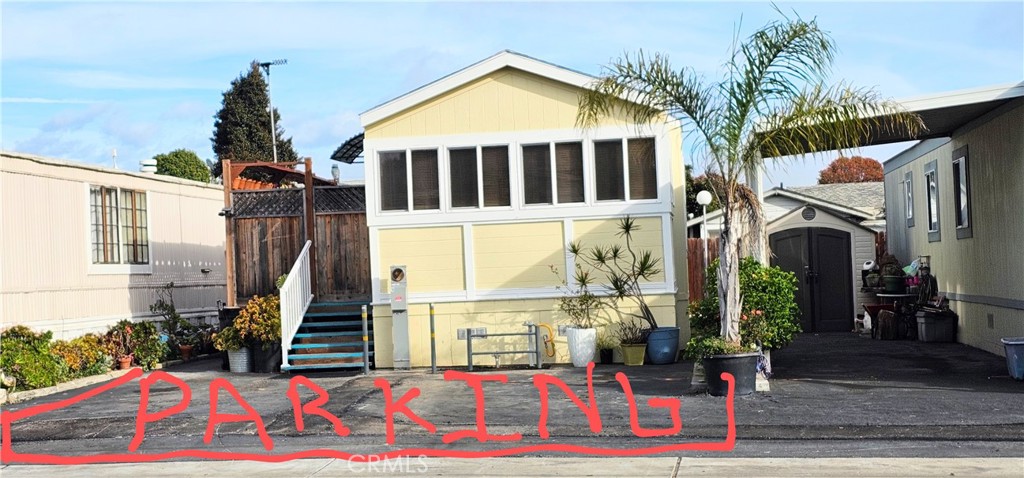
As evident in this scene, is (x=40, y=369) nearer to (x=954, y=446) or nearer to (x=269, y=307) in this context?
(x=269, y=307)

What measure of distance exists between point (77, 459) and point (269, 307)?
25.7ft

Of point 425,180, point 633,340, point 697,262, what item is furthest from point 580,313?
point 697,262

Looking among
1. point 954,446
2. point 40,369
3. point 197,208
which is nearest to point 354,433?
point 954,446

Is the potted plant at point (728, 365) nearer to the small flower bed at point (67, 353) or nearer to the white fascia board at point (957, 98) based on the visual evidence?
the white fascia board at point (957, 98)

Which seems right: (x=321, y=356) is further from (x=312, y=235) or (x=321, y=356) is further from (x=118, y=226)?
(x=118, y=226)

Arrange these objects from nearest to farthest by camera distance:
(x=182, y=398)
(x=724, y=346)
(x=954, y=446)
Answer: (x=954, y=446), (x=724, y=346), (x=182, y=398)

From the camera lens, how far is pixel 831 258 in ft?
75.9

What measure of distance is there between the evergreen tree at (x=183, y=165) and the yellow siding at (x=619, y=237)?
107 ft

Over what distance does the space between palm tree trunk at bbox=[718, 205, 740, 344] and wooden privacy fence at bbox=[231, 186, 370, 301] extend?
7.60 m

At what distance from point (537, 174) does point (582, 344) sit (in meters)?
2.71

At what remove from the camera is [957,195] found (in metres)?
18.2

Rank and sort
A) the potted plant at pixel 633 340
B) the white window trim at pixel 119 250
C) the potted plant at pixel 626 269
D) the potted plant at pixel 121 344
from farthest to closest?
1. the white window trim at pixel 119 250
2. the potted plant at pixel 121 344
3. the potted plant at pixel 626 269
4. the potted plant at pixel 633 340

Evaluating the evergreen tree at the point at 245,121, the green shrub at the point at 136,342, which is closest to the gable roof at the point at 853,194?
the green shrub at the point at 136,342

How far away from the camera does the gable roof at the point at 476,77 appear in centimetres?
1728
